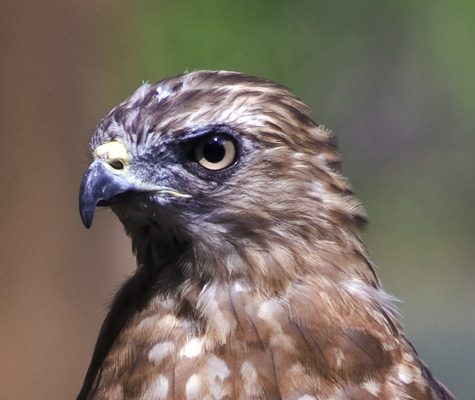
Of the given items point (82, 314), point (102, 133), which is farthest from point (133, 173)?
point (82, 314)

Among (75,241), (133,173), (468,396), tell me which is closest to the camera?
(133,173)

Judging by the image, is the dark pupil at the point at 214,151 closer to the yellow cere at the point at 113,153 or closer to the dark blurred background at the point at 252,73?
the yellow cere at the point at 113,153

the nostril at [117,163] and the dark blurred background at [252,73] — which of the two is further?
the dark blurred background at [252,73]

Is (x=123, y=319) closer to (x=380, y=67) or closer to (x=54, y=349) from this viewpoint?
(x=54, y=349)

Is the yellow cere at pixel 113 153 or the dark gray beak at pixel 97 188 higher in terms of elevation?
the yellow cere at pixel 113 153

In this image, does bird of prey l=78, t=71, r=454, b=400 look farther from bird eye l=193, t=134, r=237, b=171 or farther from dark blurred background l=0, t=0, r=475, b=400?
dark blurred background l=0, t=0, r=475, b=400

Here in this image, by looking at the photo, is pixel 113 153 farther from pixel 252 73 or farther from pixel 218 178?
pixel 252 73

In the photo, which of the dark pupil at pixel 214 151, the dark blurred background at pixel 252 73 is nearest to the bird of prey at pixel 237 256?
the dark pupil at pixel 214 151

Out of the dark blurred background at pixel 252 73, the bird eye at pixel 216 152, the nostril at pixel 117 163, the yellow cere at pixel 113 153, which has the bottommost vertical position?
the dark blurred background at pixel 252 73
